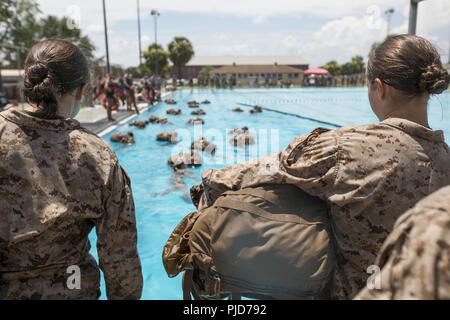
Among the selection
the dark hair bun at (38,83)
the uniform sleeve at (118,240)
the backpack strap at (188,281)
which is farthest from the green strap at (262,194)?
the dark hair bun at (38,83)

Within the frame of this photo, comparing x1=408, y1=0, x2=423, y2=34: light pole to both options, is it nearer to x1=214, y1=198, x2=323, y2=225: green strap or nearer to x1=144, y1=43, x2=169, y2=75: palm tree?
x1=214, y1=198, x2=323, y2=225: green strap

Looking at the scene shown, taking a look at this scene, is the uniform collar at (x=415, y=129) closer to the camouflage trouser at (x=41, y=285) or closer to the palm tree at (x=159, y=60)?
the camouflage trouser at (x=41, y=285)

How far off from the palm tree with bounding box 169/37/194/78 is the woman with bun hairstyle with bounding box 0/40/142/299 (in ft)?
238

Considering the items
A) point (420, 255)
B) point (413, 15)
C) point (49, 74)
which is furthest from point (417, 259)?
point (413, 15)

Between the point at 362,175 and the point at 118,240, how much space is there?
3.43 ft

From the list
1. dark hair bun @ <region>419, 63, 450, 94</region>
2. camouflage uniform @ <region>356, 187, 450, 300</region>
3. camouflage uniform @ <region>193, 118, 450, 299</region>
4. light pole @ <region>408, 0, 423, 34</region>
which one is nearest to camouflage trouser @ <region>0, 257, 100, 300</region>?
camouflage uniform @ <region>193, 118, 450, 299</region>

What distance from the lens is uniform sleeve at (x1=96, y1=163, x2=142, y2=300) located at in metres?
1.79

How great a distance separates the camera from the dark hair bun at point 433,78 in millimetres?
1653

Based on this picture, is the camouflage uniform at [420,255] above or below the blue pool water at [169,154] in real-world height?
above

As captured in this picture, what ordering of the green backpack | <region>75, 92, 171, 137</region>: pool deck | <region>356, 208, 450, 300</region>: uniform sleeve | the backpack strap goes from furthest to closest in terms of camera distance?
<region>75, 92, 171, 137</region>: pool deck
the backpack strap
the green backpack
<region>356, 208, 450, 300</region>: uniform sleeve

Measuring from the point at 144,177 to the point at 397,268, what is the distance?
8492mm

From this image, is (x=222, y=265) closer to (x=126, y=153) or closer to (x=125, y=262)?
(x=125, y=262)

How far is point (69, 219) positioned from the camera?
1705 millimetres

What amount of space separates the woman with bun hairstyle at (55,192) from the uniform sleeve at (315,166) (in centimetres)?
72
